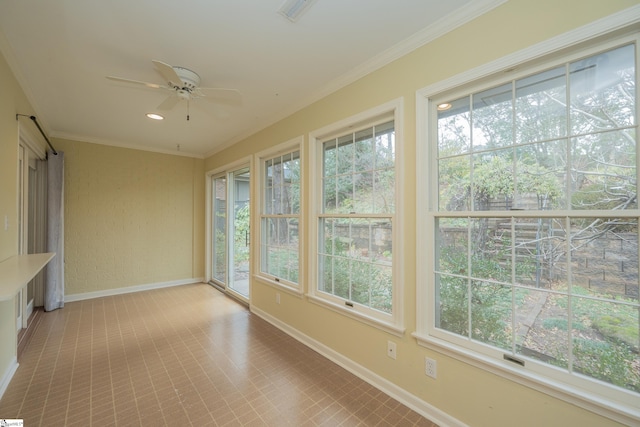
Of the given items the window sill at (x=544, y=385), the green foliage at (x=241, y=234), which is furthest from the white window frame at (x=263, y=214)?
the window sill at (x=544, y=385)

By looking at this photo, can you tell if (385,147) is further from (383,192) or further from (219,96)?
(219,96)

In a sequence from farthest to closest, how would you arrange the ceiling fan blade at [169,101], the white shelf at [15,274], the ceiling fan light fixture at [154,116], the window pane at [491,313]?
the ceiling fan light fixture at [154,116], the ceiling fan blade at [169,101], the window pane at [491,313], the white shelf at [15,274]

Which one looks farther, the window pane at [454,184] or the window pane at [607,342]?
the window pane at [454,184]

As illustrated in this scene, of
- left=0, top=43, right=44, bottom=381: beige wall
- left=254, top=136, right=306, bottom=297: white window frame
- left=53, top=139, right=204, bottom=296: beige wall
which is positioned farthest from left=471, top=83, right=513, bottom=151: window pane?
left=53, top=139, right=204, bottom=296: beige wall

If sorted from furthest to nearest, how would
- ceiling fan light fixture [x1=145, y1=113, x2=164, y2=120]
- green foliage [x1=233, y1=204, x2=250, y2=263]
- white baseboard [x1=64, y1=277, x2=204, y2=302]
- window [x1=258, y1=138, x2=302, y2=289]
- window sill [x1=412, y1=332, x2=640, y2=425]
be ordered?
1. green foliage [x1=233, y1=204, x2=250, y2=263]
2. white baseboard [x1=64, y1=277, x2=204, y2=302]
3. ceiling fan light fixture [x1=145, y1=113, x2=164, y2=120]
4. window [x1=258, y1=138, x2=302, y2=289]
5. window sill [x1=412, y1=332, x2=640, y2=425]

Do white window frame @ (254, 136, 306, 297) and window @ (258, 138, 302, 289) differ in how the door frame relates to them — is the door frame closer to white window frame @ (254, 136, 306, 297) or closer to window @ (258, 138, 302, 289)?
white window frame @ (254, 136, 306, 297)

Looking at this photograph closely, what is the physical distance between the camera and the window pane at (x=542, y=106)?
138cm

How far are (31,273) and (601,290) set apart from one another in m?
3.20

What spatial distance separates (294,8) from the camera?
1580 millimetres

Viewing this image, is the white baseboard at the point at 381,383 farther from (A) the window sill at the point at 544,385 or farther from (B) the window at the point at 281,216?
(B) the window at the point at 281,216

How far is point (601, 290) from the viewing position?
4.17 feet

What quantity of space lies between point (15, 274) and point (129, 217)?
327 cm

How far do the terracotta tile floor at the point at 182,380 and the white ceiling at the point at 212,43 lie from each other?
2384mm

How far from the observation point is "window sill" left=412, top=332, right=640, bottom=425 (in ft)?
3.84
